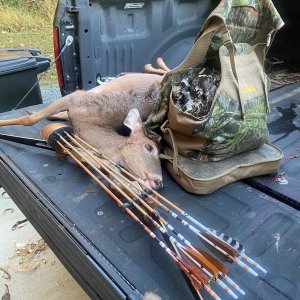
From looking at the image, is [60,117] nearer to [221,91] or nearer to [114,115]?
[114,115]

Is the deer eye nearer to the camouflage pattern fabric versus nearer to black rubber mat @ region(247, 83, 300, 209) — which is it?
the camouflage pattern fabric

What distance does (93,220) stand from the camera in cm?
174

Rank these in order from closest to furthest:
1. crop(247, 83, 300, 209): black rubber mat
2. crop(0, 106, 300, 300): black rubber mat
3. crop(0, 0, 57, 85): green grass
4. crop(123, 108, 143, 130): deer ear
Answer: crop(0, 106, 300, 300): black rubber mat, crop(247, 83, 300, 209): black rubber mat, crop(123, 108, 143, 130): deer ear, crop(0, 0, 57, 85): green grass

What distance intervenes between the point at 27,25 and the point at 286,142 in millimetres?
9024

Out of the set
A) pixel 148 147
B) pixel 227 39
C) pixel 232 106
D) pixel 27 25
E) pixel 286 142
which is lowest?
pixel 27 25

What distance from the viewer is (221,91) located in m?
Result: 1.92

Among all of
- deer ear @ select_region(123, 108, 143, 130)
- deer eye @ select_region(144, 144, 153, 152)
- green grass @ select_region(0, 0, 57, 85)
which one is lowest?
green grass @ select_region(0, 0, 57, 85)

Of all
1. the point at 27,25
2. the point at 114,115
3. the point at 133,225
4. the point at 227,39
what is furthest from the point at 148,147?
the point at 27,25

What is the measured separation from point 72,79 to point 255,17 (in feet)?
5.24

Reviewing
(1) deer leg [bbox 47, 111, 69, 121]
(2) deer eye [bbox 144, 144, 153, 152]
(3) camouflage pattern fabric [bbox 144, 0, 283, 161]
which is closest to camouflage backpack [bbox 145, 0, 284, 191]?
(3) camouflage pattern fabric [bbox 144, 0, 283, 161]

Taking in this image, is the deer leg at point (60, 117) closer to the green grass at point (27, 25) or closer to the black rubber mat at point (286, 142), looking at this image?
the black rubber mat at point (286, 142)

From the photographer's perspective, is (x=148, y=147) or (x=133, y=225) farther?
(x=148, y=147)

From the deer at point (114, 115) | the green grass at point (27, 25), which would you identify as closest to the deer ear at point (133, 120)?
the deer at point (114, 115)

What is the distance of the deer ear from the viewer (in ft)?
7.71
